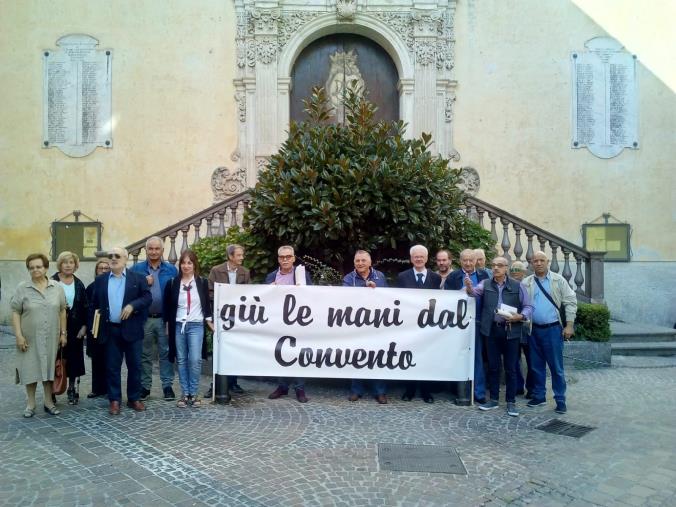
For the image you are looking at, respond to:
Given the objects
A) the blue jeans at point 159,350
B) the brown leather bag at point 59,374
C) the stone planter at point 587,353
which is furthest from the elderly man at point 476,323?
the brown leather bag at point 59,374

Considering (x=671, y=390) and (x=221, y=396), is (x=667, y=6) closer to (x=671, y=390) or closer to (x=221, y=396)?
(x=671, y=390)

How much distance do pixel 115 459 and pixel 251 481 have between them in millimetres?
1165

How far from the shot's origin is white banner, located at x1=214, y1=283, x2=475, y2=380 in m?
5.74

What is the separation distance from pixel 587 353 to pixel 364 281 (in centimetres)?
389

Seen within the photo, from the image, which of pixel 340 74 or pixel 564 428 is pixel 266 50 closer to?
pixel 340 74

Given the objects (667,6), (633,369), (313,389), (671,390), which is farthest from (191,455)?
(667,6)

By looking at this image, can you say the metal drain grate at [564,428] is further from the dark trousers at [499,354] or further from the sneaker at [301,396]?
the sneaker at [301,396]

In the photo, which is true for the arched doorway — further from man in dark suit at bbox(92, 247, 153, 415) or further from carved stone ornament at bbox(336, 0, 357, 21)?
man in dark suit at bbox(92, 247, 153, 415)

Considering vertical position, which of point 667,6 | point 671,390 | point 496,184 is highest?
point 667,6

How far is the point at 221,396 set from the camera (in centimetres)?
568

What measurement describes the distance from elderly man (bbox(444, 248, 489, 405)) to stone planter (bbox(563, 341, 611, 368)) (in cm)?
245

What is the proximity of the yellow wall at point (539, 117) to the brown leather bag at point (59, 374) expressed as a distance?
856cm

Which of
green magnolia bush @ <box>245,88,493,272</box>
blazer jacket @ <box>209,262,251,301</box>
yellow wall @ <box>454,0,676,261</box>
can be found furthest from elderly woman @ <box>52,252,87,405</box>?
yellow wall @ <box>454,0,676,261</box>

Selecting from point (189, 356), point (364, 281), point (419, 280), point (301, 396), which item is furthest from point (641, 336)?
point (189, 356)
